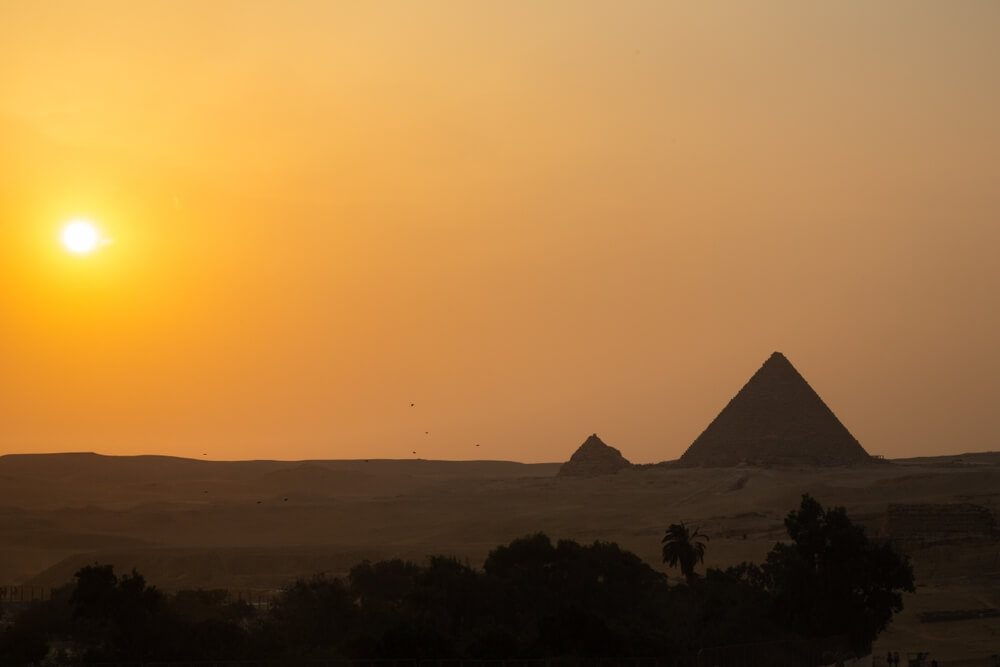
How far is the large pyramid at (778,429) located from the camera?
10138 cm

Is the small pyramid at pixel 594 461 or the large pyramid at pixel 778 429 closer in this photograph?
the large pyramid at pixel 778 429

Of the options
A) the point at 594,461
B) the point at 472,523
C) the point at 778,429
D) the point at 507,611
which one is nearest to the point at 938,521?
the point at 472,523

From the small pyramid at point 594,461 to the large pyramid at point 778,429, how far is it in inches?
210

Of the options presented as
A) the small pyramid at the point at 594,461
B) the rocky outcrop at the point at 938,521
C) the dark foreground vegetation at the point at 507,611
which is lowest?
the dark foreground vegetation at the point at 507,611

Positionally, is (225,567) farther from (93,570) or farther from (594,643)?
(594,643)

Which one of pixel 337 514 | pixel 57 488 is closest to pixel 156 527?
pixel 337 514

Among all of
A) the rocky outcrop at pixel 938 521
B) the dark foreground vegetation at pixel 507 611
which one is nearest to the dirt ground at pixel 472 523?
the rocky outcrop at pixel 938 521

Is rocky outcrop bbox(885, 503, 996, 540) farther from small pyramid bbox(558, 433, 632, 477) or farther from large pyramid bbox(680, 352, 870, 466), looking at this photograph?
small pyramid bbox(558, 433, 632, 477)

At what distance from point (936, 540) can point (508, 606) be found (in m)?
28.1

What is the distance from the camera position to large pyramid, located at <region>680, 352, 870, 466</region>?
101375 millimetres

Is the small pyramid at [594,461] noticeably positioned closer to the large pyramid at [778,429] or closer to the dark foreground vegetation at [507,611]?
the large pyramid at [778,429]

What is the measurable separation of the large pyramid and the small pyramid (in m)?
5.33

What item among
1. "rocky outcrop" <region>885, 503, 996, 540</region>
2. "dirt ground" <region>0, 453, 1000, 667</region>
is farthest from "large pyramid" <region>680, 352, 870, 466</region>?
"rocky outcrop" <region>885, 503, 996, 540</region>

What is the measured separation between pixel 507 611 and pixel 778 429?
222 ft
